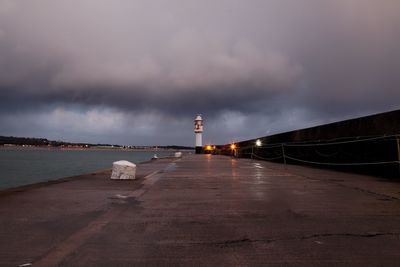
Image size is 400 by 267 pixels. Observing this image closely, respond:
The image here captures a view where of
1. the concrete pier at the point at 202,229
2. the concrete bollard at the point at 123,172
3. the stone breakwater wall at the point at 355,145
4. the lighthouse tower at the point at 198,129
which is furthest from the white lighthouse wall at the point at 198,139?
the concrete pier at the point at 202,229

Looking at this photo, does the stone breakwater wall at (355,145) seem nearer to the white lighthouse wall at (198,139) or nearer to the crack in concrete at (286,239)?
the crack in concrete at (286,239)

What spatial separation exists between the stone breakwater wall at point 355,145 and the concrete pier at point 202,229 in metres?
4.39

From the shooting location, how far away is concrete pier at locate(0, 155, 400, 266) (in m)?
4.32

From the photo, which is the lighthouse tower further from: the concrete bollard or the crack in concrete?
the crack in concrete

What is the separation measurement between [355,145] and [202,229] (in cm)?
1225

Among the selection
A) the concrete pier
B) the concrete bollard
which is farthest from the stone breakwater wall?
the concrete bollard

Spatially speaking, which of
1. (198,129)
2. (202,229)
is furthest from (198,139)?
(202,229)

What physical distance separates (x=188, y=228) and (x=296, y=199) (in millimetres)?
3662

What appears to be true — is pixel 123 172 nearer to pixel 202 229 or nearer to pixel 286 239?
pixel 202 229

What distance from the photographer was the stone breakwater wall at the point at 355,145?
13.5 metres

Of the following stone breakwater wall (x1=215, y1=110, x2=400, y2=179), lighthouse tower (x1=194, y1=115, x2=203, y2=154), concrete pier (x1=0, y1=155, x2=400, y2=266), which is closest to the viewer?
concrete pier (x1=0, y1=155, x2=400, y2=266)

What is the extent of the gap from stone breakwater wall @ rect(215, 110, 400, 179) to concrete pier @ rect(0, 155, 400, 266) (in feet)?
14.4

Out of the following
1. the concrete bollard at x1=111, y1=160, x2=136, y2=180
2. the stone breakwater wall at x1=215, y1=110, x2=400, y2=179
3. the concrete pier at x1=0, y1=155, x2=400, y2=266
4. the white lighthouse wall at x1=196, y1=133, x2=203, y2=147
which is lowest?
the concrete pier at x1=0, y1=155, x2=400, y2=266

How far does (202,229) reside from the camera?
5.66m
